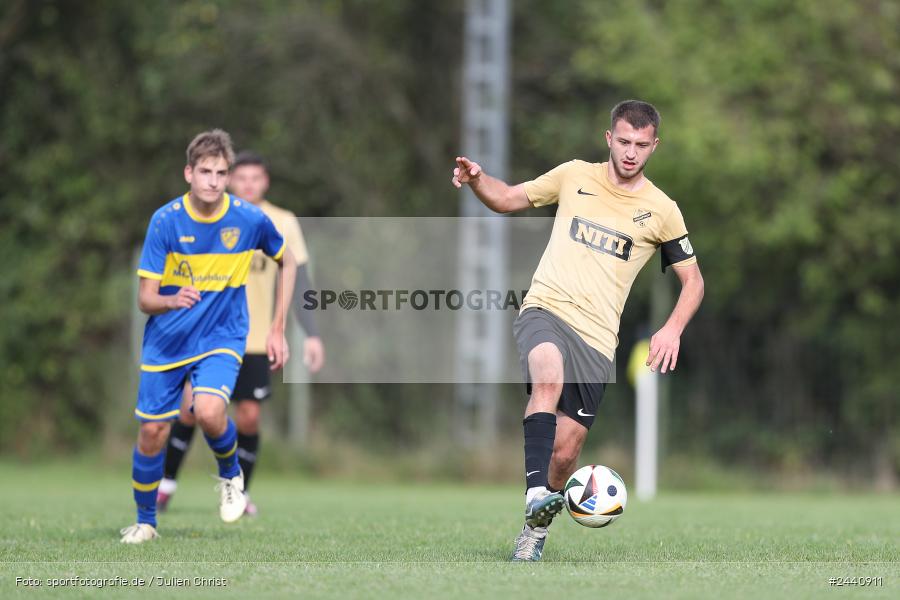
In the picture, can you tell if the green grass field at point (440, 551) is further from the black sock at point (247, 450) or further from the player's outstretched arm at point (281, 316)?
the player's outstretched arm at point (281, 316)

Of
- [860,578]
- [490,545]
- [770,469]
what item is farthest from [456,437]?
[860,578]

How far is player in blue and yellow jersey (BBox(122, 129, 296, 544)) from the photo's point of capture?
7.91 metres

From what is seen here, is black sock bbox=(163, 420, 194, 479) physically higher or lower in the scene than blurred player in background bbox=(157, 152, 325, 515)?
lower

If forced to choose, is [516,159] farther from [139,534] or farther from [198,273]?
[139,534]

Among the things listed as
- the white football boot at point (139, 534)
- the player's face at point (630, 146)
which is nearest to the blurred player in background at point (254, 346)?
the white football boot at point (139, 534)

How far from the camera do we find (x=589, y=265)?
732 cm

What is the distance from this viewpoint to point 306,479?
19172mm

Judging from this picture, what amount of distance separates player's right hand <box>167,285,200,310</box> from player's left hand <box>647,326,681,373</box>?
256 cm

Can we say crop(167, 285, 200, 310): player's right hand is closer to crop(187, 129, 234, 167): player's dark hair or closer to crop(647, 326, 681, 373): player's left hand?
crop(187, 129, 234, 167): player's dark hair

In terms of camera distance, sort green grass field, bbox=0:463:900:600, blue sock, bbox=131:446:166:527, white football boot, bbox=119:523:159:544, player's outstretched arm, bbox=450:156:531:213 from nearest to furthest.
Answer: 1. green grass field, bbox=0:463:900:600
2. player's outstretched arm, bbox=450:156:531:213
3. white football boot, bbox=119:523:159:544
4. blue sock, bbox=131:446:166:527

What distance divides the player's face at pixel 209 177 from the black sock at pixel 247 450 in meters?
3.05

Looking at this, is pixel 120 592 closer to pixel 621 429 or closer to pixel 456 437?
pixel 456 437

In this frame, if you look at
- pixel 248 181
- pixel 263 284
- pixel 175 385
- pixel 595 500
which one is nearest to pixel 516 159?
pixel 263 284

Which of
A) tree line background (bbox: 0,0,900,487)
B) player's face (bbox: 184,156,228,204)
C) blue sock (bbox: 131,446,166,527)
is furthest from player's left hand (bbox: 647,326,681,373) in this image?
tree line background (bbox: 0,0,900,487)
